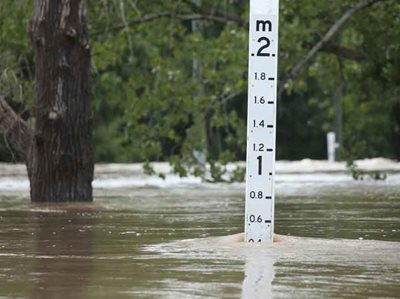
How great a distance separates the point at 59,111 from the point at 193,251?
7.35m

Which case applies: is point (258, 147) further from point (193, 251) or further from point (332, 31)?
point (332, 31)

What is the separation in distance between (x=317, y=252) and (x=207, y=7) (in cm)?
1864

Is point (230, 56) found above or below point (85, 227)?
above

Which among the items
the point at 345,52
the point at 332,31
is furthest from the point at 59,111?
the point at 345,52

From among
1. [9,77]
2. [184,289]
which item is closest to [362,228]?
[184,289]

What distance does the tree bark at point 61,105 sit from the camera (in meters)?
17.2

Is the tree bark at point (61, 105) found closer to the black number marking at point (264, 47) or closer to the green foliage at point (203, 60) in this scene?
the green foliage at point (203, 60)

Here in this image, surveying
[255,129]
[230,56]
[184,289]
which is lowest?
[184,289]

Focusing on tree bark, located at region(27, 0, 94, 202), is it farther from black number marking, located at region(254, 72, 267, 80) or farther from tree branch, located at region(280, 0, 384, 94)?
tree branch, located at region(280, 0, 384, 94)

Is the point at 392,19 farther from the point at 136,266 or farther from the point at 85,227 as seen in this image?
the point at 136,266

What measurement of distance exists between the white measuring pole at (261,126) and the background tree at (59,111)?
657cm

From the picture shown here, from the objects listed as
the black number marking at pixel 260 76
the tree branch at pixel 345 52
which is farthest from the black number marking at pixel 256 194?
the tree branch at pixel 345 52

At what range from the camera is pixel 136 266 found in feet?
30.1

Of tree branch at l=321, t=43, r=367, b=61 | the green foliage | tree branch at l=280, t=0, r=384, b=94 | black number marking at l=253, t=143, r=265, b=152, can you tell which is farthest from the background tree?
tree branch at l=321, t=43, r=367, b=61
